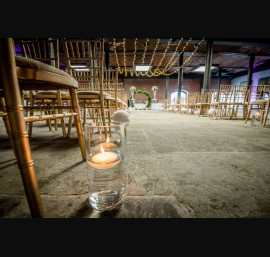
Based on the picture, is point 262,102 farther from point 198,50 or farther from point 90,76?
point 198,50

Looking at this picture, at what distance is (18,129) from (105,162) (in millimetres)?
305

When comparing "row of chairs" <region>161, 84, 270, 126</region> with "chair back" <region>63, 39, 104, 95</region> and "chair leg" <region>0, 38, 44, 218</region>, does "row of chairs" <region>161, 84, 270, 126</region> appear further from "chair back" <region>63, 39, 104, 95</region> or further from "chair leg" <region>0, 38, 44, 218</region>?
"chair leg" <region>0, 38, 44, 218</region>

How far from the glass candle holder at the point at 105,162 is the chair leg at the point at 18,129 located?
0.59ft

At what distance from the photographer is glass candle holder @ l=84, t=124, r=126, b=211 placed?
498 mm

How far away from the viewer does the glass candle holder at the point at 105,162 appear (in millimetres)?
498

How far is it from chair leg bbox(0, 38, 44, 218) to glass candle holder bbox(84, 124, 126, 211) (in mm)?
180

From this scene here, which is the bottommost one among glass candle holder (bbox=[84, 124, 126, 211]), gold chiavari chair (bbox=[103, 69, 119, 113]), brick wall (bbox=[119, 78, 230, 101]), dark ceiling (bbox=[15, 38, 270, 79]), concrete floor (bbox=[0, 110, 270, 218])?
concrete floor (bbox=[0, 110, 270, 218])

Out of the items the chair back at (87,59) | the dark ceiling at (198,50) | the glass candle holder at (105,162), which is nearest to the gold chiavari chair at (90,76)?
the chair back at (87,59)

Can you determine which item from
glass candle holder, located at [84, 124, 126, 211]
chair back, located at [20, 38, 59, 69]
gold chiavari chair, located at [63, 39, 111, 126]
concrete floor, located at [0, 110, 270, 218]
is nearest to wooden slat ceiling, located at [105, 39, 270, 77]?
gold chiavari chair, located at [63, 39, 111, 126]

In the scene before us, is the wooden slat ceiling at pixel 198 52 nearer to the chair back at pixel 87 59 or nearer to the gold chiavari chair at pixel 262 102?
the gold chiavari chair at pixel 262 102

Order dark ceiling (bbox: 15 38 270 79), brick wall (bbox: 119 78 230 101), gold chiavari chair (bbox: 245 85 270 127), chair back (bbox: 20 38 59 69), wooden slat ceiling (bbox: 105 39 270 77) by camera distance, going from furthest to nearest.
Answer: brick wall (bbox: 119 78 230 101) → wooden slat ceiling (bbox: 105 39 270 77) → dark ceiling (bbox: 15 38 270 79) → gold chiavari chair (bbox: 245 85 270 127) → chair back (bbox: 20 38 59 69)

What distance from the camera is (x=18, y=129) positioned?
0.45 m

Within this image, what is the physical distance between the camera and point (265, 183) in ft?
2.23
